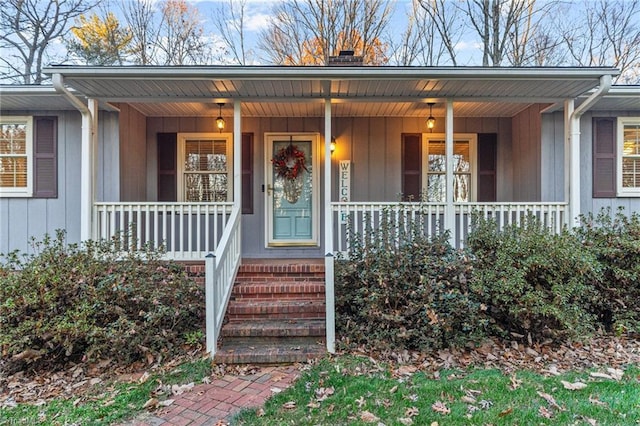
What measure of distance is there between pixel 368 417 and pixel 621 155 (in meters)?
Answer: 6.03

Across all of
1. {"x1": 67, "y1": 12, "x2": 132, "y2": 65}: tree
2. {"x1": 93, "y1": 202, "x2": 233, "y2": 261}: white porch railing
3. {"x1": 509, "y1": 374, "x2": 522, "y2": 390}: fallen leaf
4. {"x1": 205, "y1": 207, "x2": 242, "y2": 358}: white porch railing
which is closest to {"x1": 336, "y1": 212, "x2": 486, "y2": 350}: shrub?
{"x1": 509, "y1": 374, "x2": 522, "y2": 390}: fallen leaf

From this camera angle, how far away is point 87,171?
4.91 m

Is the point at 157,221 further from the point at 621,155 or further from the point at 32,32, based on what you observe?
the point at 32,32

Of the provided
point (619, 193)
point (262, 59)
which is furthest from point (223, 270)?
point (262, 59)

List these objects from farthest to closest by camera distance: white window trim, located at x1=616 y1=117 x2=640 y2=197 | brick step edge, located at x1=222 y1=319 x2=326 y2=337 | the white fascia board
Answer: white window trim, located at x1=616 y1=117 x2=640 y2=197, the white fascia board, brick step edge, located at x1=222 y1=319 x2=326 y2=337

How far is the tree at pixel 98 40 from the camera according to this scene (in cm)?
1140

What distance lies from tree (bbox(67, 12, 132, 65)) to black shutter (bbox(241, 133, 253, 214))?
333 inches

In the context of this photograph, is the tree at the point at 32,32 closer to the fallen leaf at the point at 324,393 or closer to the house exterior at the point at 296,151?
the house exterior at the point at 296,151

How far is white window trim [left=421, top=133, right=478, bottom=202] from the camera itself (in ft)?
20.9

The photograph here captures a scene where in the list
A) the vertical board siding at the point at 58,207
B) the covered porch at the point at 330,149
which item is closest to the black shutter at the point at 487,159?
the covered porch at the point at 330,149

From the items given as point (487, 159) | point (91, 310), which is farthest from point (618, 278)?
point (91, 310)

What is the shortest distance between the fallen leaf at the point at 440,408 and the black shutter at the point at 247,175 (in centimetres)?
440

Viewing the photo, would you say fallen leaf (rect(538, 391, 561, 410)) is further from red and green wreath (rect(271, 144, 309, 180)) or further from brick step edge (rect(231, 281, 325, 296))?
red and green wreath (rect(271, 144, 309, 180))

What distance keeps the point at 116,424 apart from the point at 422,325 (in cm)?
285
